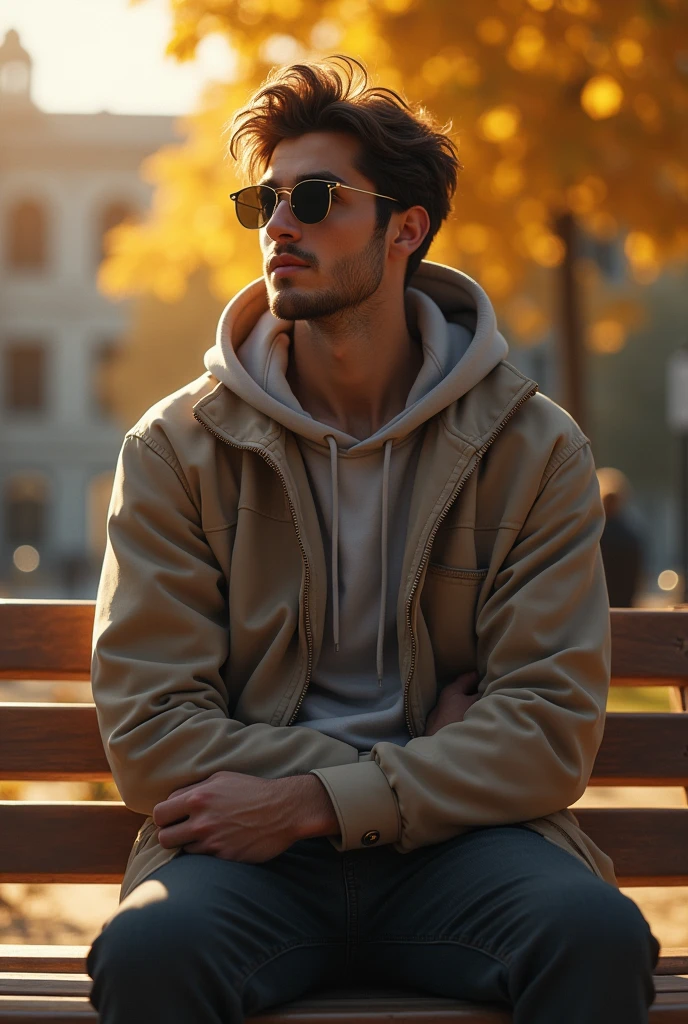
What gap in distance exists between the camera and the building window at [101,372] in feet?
140

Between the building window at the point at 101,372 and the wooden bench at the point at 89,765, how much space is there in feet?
130

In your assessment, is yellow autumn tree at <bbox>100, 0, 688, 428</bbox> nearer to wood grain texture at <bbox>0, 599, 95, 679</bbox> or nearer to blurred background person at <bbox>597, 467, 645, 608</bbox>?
blurred background person at <bbox>597, 467, 645, 608</bbox>

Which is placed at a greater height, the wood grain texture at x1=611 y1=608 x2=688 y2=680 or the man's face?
the man's face

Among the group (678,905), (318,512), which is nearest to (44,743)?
(318,512)

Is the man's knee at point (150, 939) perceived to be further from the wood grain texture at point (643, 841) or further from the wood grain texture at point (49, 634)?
the wood grain texture at point (643, 841)

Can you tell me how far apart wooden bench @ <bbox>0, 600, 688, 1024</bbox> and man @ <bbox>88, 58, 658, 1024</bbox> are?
0.34 metres

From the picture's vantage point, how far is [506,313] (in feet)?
47.7

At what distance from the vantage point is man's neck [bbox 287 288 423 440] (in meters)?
3.31

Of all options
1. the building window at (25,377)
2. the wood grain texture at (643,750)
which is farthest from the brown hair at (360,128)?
the building window at (25,377)

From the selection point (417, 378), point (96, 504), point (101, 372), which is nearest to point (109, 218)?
point (101, 372)

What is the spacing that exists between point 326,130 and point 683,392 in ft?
33.0

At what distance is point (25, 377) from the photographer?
4359cm

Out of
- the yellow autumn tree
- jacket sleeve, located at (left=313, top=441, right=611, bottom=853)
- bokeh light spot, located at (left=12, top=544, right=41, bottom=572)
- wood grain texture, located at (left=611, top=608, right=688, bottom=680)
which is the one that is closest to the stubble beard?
jacket sleeve, located at (left=313, top=441, right=611, bottom=853)

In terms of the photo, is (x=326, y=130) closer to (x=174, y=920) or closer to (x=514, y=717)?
(x=514, y=717)
